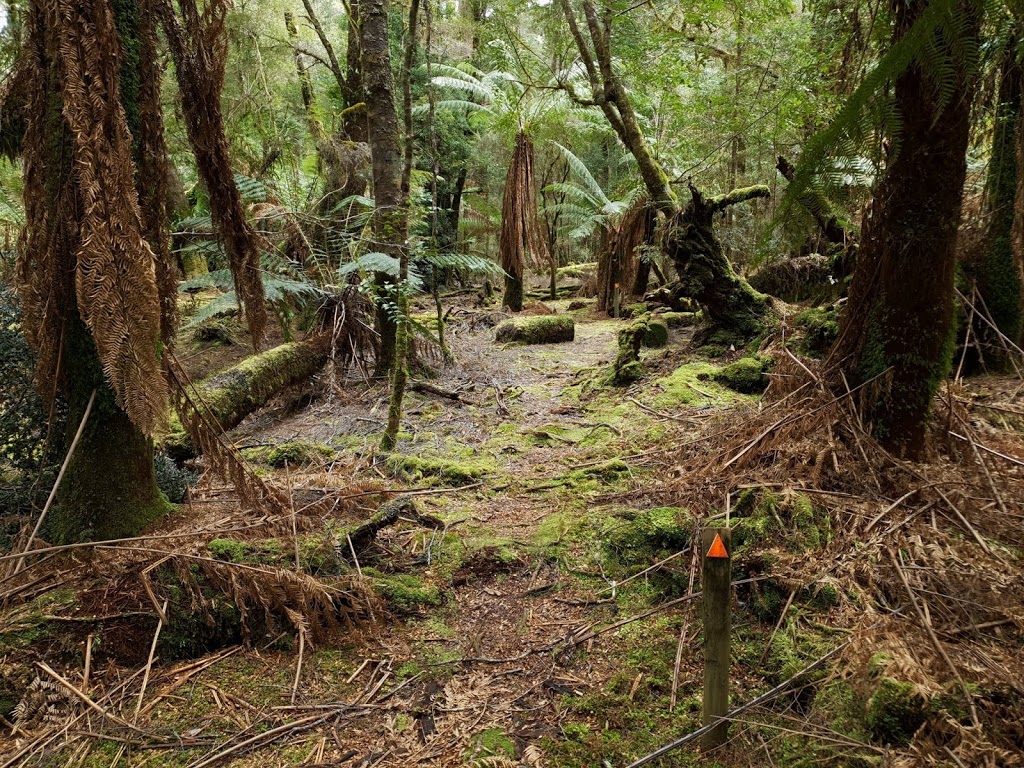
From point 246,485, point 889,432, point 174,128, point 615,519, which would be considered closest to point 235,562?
point 246,485

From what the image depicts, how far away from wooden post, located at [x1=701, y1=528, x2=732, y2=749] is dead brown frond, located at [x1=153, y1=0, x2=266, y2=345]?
3053 mm

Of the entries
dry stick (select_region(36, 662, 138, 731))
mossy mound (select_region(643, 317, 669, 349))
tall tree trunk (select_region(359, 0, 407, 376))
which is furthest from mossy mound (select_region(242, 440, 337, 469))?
mossy mound (select_region(643, 317, 669, 349))

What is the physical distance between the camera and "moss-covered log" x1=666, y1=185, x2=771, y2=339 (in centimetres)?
712

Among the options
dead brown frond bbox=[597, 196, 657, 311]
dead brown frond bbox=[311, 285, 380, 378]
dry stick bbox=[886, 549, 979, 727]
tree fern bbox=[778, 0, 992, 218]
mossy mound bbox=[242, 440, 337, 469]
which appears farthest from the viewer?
dead brown frond bbox=[597, 196, 657, 311]

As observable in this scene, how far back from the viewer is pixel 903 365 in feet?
9.80

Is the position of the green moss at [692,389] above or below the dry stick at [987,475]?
below

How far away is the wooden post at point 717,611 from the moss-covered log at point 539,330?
858cm

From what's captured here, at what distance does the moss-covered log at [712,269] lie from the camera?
7121 millimetres

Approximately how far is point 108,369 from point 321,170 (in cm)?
926

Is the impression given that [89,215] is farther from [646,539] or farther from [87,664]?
[646,539]

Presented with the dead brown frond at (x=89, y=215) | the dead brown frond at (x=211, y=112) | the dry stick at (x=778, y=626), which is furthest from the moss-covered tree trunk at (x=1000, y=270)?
the dead brown frond at (x=89, y=215)

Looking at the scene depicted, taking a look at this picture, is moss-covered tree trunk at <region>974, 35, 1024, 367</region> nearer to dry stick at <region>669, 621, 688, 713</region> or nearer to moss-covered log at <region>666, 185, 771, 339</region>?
moss-covered log at <region>666, 185, 771, 339</region>

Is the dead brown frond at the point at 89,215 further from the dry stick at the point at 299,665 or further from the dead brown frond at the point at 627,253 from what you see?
the dead brown frond at the point at 627,253

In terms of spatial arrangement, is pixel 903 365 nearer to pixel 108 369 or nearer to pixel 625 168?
pixel 108 369
